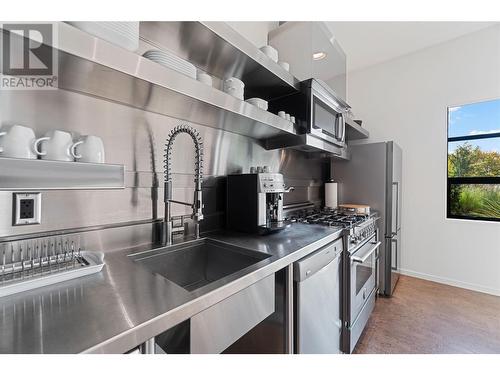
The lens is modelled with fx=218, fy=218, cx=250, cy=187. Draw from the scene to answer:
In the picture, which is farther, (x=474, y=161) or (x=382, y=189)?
(x=474, y=161)

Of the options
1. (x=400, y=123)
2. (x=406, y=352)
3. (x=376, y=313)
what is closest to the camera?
(x=406, y=352)

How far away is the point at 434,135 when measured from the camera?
280 centimetres

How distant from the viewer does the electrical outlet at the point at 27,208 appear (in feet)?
2.53

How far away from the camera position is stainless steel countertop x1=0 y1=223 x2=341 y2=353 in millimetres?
419

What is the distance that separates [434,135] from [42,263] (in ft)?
12.5

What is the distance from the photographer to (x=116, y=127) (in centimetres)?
102

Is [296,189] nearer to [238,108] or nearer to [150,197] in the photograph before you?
[238,108]

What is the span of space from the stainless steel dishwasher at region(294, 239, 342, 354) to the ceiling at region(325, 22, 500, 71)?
95.0 inches

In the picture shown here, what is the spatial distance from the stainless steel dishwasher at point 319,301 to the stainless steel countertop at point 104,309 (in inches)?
11.9

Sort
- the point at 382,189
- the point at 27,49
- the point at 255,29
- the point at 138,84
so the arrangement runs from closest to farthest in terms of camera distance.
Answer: the point at 27,49 < the point at 138,84 < the point at 255,29 < the point at 382,189

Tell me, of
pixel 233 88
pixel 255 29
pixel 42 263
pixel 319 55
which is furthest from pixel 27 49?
pixel 319 55

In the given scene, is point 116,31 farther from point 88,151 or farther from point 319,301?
point 319,301
